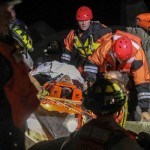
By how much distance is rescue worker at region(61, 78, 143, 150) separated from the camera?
356 centimetres

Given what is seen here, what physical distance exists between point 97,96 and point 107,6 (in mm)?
9408

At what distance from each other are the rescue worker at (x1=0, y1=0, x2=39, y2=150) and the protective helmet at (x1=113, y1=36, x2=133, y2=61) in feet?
8.39

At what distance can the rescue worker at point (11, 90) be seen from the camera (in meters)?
3.86

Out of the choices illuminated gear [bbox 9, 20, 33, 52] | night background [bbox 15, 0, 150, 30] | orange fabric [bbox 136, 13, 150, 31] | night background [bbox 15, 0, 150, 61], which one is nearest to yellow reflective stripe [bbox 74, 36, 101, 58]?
illuminated gear [bbox 9, 20, 33, 52]

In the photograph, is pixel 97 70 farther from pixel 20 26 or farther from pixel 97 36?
pixel 20 26

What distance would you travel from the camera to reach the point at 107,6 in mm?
13164

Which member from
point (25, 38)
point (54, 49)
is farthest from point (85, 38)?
point (54, 49)

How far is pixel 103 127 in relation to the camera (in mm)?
3660

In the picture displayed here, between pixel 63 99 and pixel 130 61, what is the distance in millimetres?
1215

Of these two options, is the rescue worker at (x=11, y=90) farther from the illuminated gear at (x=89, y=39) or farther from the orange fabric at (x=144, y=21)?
the orange fabric at (x=144, y=21)

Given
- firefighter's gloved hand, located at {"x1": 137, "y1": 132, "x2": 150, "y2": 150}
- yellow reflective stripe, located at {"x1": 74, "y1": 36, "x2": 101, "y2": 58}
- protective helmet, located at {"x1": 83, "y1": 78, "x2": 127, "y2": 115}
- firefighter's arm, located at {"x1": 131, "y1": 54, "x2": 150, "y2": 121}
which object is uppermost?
protective helmet, located at {"x1": 83, "y1": 78, "x2": 127, "y2": 115}

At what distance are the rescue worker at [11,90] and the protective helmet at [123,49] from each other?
2556mm

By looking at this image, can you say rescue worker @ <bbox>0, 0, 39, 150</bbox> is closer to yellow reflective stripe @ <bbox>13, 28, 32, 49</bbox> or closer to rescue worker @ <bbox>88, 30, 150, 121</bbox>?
rescue worker @ <bbox>88, 30, 150, 121</bbox>

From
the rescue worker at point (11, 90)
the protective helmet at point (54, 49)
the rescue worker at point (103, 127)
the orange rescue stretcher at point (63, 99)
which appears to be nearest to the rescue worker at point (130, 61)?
the orange rescue stretcher at point (63, 99)
